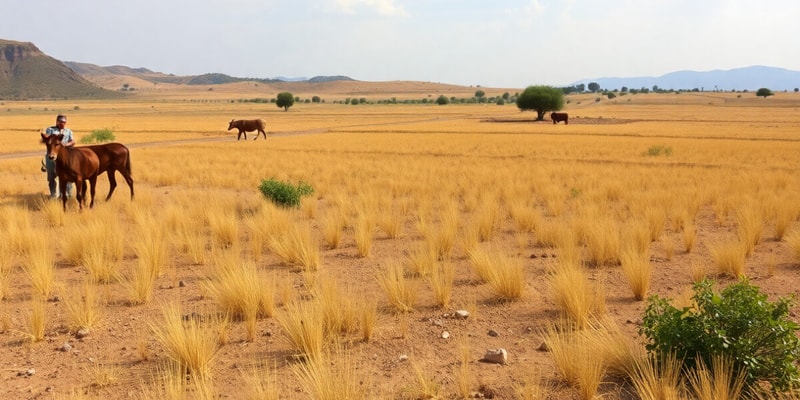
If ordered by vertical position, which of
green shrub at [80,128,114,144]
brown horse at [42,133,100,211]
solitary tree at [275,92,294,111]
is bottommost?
green shrub at [80,128,114,144]

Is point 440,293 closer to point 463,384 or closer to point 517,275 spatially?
point 517,275

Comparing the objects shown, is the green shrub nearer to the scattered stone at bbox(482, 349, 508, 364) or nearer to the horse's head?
the horse's head

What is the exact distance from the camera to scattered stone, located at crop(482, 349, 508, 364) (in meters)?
5.07

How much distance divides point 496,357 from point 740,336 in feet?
6.10

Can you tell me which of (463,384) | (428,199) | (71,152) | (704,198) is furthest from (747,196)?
(71,152)

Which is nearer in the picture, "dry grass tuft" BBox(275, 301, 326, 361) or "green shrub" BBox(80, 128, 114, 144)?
"dry grass tuft" BBox(275, 301, 326, 361)

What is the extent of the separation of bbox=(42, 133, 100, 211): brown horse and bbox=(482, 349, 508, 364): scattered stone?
31.5 feet

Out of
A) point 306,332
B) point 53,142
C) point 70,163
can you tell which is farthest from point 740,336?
point 70,163

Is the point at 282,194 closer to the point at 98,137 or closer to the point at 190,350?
the point at 190,350

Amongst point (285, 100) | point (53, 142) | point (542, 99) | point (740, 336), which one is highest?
point (542, 99)

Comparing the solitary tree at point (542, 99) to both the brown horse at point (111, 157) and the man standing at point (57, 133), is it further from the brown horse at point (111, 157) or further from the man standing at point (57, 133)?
the man standing at point (57, 133)

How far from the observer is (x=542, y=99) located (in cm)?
7394

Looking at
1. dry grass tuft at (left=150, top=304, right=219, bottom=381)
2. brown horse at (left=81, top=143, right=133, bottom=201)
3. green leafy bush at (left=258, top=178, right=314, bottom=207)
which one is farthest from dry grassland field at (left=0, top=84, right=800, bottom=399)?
brown horse at (left=81, top=143, right=133, bottom=201)

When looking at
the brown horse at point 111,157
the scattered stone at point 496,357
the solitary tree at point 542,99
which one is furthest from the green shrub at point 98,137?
the solitary tree at point 542,99
